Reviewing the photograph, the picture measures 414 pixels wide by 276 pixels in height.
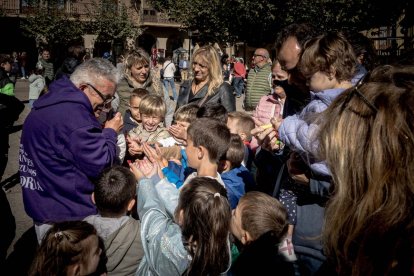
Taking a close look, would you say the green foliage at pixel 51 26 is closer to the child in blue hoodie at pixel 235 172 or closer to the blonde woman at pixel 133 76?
the blonde woman at pixel 133 76

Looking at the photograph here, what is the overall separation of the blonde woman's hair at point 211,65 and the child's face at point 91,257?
259 cm

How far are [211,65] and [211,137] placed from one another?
2.04 meters

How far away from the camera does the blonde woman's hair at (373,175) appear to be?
0.96 meters

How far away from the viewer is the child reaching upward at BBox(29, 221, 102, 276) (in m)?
2.06

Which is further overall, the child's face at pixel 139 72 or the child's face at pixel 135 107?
the child's face at pixel 139 72

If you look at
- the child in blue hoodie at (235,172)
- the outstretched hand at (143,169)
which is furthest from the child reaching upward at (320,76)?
the outstretched hand at (143,169)

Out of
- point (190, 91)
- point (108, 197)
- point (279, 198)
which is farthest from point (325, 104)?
point (190, 91)

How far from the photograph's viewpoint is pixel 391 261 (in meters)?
0.98

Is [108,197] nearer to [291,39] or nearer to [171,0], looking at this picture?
[291,39]

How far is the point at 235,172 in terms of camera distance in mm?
3213

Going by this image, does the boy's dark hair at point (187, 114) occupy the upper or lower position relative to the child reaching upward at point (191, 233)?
upper

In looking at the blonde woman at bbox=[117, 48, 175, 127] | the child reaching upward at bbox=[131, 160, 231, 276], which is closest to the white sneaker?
the child reaching upward at bbox=[131, 160, 231, 276]

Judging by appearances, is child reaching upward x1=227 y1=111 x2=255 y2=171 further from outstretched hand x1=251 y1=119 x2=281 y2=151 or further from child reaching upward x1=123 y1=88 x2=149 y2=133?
outstretched hand x1=251 y1=119 x2=281 y2=151

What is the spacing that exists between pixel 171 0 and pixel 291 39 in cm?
2580
